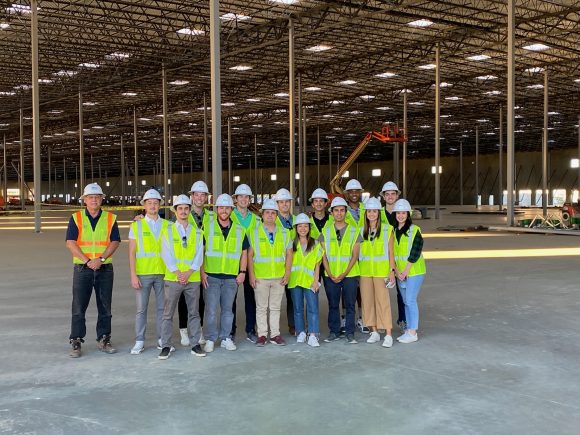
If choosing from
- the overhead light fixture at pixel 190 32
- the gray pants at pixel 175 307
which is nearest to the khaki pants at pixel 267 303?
the gray pants at pixel 175 307

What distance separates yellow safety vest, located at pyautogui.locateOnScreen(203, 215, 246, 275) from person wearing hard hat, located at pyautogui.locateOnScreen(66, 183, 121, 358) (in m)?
0.97

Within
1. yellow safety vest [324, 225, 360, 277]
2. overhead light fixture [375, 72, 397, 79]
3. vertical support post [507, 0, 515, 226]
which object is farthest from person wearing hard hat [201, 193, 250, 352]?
overhead light fixture [375, 72, 397, 79]

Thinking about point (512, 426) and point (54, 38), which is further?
point (54, 38)

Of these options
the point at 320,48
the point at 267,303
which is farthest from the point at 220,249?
the point at 320,48

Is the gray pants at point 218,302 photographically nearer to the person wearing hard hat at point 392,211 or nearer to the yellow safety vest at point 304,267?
the yellow safety vest at point 304,267

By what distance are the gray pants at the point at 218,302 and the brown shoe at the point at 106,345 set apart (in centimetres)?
99

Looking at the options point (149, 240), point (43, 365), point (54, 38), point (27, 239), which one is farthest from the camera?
point (54, 38)

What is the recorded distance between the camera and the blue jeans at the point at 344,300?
730 cm

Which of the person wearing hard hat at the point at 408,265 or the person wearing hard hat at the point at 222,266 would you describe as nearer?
the person wearing hard hat at the point at 222,266

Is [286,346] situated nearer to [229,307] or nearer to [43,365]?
[229,307]

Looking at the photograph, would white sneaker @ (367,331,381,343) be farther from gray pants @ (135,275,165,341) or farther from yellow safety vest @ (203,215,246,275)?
gray pants @ (135,275,165,341)

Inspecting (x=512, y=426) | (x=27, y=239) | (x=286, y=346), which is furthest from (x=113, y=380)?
(x=27, y=239)

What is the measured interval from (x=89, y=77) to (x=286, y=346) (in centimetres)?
3899

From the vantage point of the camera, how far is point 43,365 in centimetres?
630
